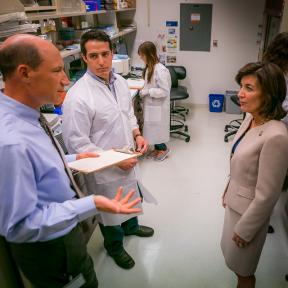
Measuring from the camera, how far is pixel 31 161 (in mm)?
929

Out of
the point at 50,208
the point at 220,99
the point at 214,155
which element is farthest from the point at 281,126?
the point at 220,99

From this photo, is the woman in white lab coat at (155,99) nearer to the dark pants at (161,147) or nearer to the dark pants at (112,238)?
the dark pants at (161,147)

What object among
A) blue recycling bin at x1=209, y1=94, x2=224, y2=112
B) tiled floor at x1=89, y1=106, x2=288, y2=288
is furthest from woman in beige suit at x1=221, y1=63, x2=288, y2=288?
blue recycling bin at x1=209, y1=94, x2=224, y2=112

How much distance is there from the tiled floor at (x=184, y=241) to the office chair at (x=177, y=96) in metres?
0.83

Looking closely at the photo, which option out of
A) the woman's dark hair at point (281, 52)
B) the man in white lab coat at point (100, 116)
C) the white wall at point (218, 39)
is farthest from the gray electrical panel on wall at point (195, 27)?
the man in white lab coat at point (100, 116)

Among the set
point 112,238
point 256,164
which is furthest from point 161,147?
point 256,164

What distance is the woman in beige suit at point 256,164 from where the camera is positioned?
47.4 inches

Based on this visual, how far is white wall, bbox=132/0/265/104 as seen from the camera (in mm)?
4559

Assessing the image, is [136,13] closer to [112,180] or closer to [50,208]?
[112,180]

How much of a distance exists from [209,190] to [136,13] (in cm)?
353

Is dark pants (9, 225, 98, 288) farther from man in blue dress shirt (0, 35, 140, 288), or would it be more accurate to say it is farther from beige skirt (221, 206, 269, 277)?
beige skirt (221, 206, 269, 277)

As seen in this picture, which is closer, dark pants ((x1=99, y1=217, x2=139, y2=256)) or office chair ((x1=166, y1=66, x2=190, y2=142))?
dark pants ((x1=99, y1=217, x2=139, y2=256))

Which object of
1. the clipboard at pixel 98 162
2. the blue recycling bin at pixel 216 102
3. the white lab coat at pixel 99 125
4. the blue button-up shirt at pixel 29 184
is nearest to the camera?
the blue button-up shirt at pixel 29 184

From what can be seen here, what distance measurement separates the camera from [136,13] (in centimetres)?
489
